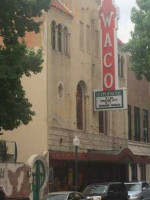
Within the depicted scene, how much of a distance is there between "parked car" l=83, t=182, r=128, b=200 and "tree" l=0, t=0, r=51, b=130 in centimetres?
883

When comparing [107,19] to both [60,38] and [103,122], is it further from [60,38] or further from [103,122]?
[103,122]

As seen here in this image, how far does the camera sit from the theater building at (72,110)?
3741 centimetres

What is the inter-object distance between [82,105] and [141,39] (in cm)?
607

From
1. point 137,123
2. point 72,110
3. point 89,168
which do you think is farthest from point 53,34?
point 137,123

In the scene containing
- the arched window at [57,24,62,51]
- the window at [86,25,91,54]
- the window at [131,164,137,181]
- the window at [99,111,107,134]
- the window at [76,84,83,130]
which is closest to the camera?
the arched window at [57,24,62,51]

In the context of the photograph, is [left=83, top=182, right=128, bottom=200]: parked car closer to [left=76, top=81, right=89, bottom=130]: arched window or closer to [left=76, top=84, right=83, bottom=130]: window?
[left=76, top=84, right=83, bottom=130]: window

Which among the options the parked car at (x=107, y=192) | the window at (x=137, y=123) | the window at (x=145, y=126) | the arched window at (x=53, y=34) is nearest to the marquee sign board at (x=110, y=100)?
the arched window at (x=53, y=34)

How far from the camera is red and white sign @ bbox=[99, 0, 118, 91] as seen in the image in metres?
41.1

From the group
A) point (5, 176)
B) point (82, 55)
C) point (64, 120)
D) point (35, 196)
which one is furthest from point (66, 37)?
point (5, 176)

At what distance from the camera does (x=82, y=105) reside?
42.4 metres

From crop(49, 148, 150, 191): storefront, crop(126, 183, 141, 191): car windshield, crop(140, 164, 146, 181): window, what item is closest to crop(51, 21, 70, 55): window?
crop(49, 148, 150, 191): storefront

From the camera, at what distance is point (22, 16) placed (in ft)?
78.6

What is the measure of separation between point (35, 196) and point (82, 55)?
1145 centimetres

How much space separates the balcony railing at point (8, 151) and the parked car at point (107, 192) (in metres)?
4.44
